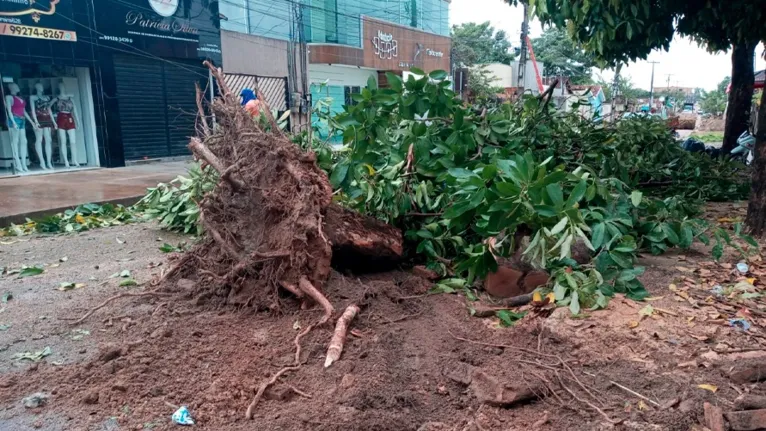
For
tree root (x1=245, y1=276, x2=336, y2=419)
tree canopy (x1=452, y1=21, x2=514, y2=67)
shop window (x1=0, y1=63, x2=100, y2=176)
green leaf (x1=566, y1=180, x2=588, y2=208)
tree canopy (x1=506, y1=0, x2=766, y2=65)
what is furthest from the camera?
tree canopy (x1=452, y1=21, x2=514, y2=67)

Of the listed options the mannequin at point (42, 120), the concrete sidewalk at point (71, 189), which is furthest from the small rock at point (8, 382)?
the mannequin at point (42, 120)

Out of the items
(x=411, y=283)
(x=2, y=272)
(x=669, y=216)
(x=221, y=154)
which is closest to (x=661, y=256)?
(x=669, y=216)

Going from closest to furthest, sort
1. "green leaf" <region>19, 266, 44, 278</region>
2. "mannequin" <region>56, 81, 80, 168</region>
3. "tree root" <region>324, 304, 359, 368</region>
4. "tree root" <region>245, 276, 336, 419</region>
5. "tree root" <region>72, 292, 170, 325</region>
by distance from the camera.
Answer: "tree root" <region>245, 276, 336, 419</region> → "tree root" <region>324, 304, 359, 368</region> → "tree root" <region>72, 292, 170, 325</region> → "green leaf" <region>19, 266, 44, 278</region> → "mannequin" <region>56, 81, 80, 168</region>

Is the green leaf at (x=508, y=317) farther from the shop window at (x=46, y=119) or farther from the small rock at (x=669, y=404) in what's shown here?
the shop window at (x=46, y=119)

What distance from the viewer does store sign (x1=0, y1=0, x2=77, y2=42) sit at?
10.4 meters

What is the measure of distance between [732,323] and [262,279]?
2627 millimetres

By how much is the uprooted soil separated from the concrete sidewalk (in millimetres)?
4090

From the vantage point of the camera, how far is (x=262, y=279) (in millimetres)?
3564

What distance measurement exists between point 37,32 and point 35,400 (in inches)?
414

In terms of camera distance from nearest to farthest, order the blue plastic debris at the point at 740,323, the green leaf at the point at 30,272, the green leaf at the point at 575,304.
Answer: the blue plastic debris at the point at 740,323 → the green leaf at the point at 575,304 → the green leaf at the point at 30,272

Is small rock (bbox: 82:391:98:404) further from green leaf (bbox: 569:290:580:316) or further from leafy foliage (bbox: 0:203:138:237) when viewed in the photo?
leafy foliage (bbox: 0:203:138:237)

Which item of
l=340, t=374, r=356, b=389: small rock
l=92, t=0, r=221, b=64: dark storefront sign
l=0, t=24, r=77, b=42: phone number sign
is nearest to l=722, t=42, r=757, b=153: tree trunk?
l=340, t=374, r=356, b=389: small rock

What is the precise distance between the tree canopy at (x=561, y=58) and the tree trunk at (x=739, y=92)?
30005 millimetres

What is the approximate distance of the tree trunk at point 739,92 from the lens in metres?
9.64
